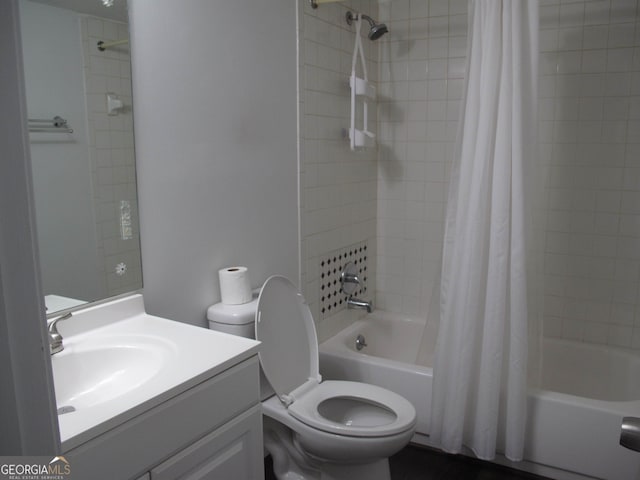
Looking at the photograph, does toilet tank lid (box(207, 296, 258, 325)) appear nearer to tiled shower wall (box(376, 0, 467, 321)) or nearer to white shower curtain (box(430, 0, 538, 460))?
white shower curtain (box(430, 0, 538, 460))

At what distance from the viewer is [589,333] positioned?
105 inches

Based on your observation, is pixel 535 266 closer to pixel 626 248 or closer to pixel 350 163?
pixel 626 248

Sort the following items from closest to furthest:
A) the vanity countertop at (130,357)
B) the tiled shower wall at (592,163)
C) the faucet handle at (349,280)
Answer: the vanity countertop at (130,357)
the tiled shower wall at (592,163)
the faucet handle at (349,280)

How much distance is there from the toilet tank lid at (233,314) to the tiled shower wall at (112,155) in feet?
1.02

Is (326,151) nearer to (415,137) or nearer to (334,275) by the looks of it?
(334,275)

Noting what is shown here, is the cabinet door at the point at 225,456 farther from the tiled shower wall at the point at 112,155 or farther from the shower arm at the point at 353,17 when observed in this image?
the shower arm at the point at 353,17

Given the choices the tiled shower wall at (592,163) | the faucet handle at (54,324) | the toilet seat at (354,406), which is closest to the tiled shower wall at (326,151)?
the toilet seat at (354,406)

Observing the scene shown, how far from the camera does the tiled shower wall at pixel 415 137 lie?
283 centimetres

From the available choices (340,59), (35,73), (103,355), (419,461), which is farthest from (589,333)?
(35,73)

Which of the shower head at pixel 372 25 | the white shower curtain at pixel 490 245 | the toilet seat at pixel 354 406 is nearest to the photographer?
the toilet seat at pixel 354 406

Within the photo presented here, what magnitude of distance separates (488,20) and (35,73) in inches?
62.5

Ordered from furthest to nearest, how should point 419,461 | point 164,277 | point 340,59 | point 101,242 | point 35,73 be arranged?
point 340,59 → point 419,461 → point 164,277 → point 101,242 → point 35,73

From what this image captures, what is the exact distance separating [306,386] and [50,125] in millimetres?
1285

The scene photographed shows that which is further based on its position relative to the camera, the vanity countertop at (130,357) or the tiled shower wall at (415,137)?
the tiled shower wall at (415,137)
